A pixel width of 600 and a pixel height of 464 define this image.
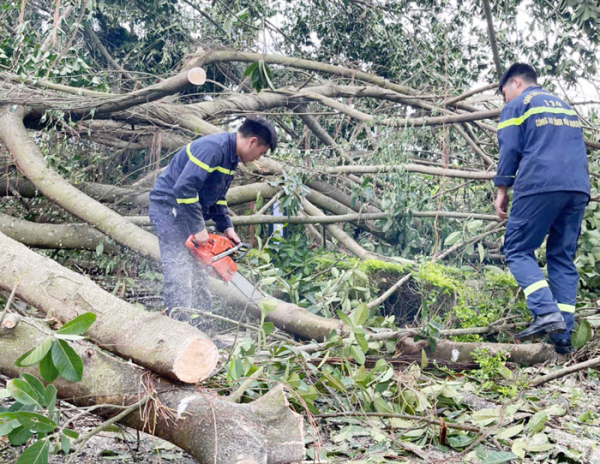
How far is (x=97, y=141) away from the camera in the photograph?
5.40m

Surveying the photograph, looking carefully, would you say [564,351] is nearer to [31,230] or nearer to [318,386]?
[318,386]

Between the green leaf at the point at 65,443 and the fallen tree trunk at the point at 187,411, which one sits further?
the fallen tree trunk at the point at 187,411

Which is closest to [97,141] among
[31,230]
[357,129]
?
[31,230]

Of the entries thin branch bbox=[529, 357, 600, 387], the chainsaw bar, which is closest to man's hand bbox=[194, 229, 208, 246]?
the chainsaw bar

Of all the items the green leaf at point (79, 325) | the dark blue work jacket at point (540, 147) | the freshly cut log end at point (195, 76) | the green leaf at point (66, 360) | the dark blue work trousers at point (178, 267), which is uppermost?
the dark blue work jacket at point (540, 147)

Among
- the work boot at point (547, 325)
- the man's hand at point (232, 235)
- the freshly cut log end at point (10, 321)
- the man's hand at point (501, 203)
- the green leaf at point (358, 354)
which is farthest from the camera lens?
the man's hand at point (232, 235)

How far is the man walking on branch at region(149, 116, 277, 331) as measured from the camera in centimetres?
374

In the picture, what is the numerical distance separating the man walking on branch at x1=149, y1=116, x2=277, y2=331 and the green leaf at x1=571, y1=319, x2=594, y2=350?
7.31 ft

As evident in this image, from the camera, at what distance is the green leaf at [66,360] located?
5.22 feet

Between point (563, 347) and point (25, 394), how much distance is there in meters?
3.03

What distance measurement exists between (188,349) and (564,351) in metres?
2.62

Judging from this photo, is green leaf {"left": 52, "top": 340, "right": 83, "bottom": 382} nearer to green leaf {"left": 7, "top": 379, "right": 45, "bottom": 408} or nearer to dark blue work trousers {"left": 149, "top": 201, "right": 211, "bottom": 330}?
green leaf {"left": 7, "top": 379, "right": 45, "bottom": 408}

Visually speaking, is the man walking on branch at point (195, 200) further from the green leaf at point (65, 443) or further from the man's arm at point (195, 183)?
the green leaf at point (65, 443)

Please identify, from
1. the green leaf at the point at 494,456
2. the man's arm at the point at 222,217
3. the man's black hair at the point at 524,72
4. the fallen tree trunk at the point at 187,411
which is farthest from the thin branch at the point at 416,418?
the man's black hair at the point at 524,72
